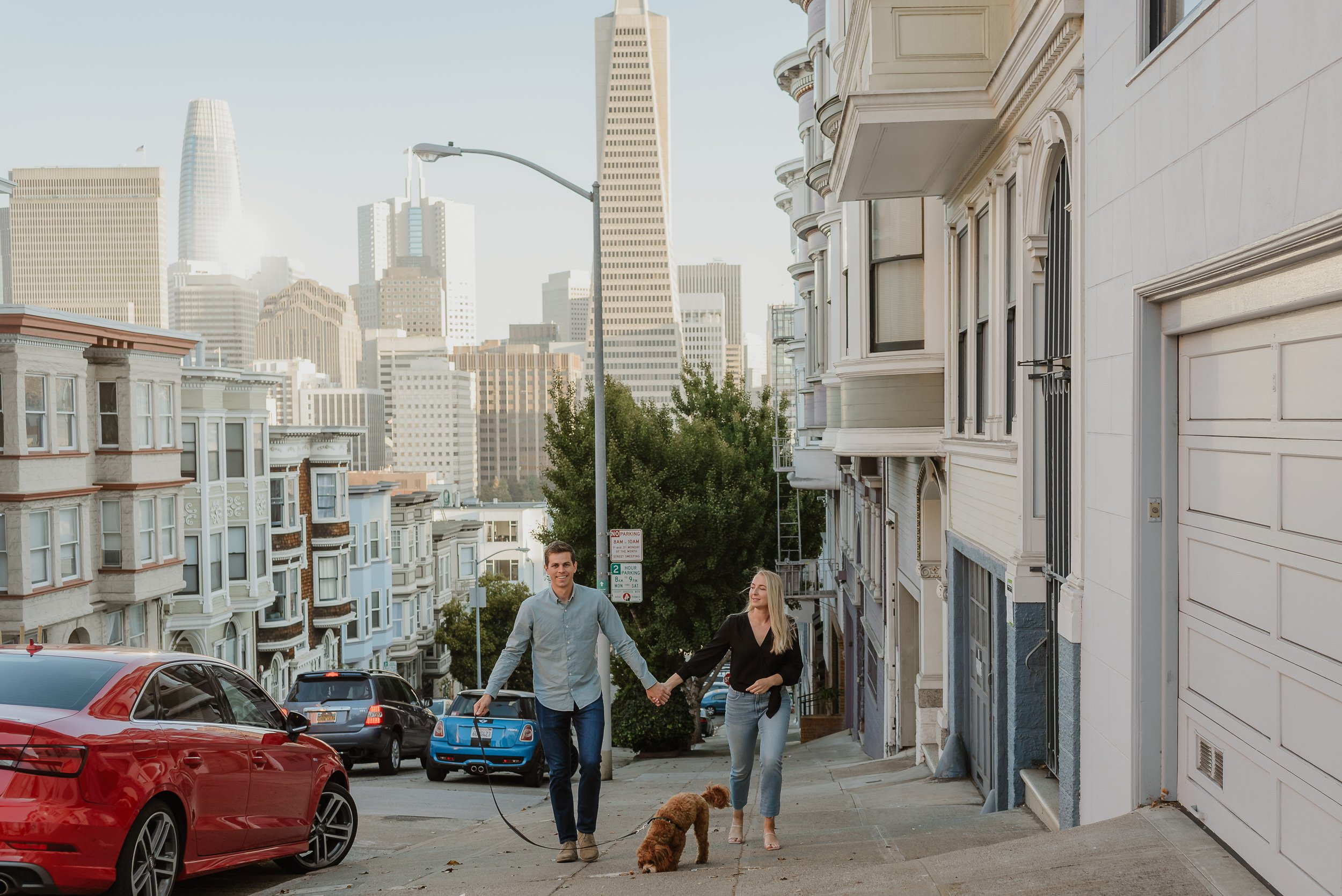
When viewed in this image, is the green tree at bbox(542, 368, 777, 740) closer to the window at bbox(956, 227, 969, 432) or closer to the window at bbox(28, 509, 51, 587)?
the window at bbox(28, 509, 51, 587)

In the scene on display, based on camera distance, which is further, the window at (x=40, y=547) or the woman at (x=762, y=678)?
the window at (x=40, y=547)

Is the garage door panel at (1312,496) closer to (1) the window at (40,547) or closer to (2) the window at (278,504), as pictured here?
(1) the window at (40,547)

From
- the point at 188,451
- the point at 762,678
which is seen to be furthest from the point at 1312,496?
the point at 188,451

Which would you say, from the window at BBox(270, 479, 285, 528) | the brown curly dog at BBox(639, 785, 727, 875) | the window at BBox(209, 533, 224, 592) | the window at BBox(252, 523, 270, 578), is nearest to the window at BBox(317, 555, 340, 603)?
the window at BBox(270, 479, 285, 528)

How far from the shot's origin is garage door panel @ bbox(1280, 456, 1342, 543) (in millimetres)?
4344

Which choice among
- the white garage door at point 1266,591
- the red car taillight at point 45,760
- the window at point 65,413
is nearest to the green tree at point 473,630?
the window at point 65,413

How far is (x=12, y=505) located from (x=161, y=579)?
5.39m

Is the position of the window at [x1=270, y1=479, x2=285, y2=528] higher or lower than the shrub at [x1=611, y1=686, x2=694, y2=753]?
higher

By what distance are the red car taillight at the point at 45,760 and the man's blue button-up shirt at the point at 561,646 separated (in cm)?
247

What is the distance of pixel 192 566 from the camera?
33.5 meters

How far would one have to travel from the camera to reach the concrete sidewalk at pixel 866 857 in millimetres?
5371

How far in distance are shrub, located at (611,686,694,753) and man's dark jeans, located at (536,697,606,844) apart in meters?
16.5

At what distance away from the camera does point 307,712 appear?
17.7m

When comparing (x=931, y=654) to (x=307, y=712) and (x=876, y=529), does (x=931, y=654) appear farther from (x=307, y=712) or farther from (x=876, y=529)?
(x=307, y=712)
